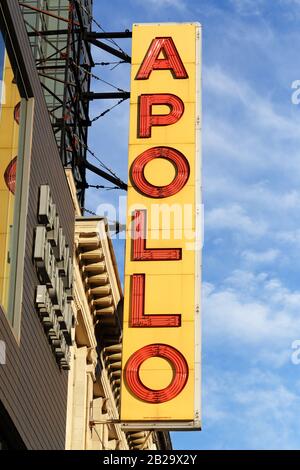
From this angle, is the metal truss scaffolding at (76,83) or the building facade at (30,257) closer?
the building facade at (30,257)

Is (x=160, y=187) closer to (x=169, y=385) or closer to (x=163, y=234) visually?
(x=163, y=234)

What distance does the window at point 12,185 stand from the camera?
79.2 ft

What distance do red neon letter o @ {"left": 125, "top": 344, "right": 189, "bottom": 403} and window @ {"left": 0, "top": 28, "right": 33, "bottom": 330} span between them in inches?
399

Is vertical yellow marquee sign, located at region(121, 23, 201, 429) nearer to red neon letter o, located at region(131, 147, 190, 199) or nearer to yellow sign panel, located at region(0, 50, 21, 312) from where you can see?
red neon letter o, located at region(131, 147, 190, 199)

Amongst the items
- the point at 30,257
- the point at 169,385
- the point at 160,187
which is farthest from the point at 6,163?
the point at 160,187

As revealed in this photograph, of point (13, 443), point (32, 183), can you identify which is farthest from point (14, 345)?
point (32, 183)

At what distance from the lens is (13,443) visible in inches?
944

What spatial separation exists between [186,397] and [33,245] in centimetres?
985

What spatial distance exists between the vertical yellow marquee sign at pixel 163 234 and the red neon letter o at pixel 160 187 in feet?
0.10

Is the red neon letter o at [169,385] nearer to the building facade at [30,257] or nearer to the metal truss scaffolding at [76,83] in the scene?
the building facade at [30,257]

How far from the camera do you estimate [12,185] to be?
982 inches

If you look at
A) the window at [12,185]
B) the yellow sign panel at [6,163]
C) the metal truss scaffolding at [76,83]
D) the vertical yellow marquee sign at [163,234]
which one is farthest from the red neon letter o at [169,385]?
the yellow sign panel at [6,163]

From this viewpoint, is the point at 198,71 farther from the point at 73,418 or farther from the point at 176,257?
the point at 73,418

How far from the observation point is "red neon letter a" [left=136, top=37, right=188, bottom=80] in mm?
38781
